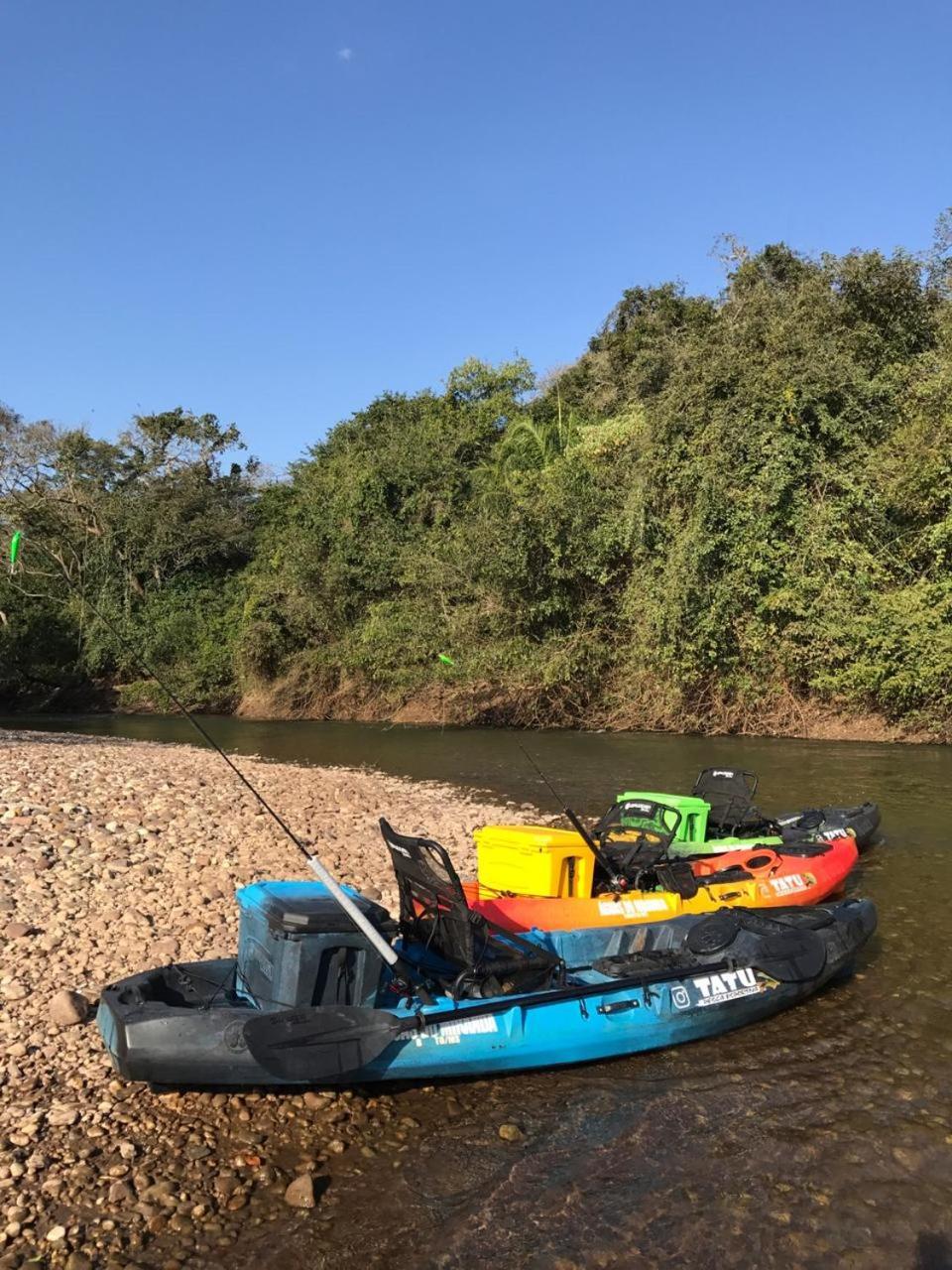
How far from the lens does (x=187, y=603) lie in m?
35.1

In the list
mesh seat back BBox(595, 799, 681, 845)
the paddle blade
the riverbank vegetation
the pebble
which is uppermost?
the riverbank vegetation

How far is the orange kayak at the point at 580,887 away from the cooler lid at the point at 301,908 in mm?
1505

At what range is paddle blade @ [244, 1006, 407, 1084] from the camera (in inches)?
160

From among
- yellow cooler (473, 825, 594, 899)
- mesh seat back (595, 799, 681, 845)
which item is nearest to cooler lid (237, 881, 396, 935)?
yellow cooler (473, 825, 594, 899)

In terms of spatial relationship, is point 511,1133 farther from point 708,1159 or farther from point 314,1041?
point 314,1041

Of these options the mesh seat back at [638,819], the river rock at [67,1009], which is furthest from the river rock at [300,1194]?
the mesh seat back at [638,819]

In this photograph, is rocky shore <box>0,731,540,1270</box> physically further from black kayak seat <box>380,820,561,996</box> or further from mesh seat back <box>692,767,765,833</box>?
mesh seat back <box>692,767,765,833</box>

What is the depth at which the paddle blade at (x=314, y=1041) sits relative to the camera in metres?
4.06

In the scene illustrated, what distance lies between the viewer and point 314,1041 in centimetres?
412

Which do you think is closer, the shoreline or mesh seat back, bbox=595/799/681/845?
mesh seat back, bbox=595/799/681/845

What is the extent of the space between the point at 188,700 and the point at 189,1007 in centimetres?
2919

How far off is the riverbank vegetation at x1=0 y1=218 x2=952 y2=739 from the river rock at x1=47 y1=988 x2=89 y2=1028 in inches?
432

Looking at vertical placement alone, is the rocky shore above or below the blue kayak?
below

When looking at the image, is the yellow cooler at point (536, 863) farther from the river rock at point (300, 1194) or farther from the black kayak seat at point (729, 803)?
the black kayak seat at point (729, 803)
